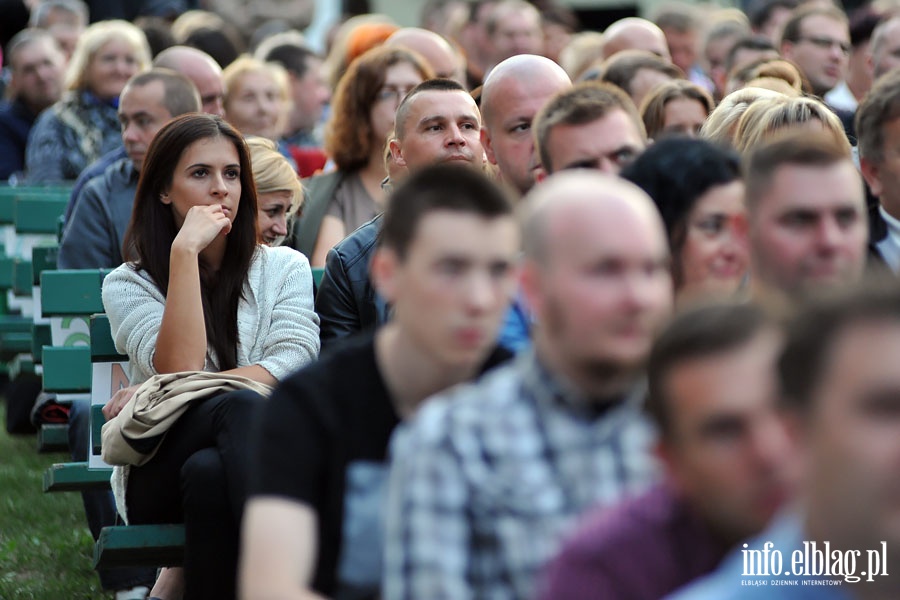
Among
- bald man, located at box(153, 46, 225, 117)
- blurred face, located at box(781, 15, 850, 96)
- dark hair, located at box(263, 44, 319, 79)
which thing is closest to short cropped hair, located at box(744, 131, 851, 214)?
bald man, located at box(153, 46, 225, 117)

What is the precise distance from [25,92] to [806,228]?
29.0ft

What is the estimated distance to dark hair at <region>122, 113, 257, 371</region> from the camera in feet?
17.1

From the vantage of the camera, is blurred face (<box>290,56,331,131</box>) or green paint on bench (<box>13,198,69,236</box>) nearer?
green paint on bench (<box>13,198,69,236</box>)

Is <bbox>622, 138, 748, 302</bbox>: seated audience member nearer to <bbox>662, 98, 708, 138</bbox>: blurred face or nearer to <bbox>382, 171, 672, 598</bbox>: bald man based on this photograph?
<bbox>382, 171, 672, 598</bbox>: bald man

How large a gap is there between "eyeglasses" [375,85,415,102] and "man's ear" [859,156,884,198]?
8.68 ft

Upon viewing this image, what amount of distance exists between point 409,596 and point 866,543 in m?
0.98

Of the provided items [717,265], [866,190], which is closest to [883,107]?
[866,190]

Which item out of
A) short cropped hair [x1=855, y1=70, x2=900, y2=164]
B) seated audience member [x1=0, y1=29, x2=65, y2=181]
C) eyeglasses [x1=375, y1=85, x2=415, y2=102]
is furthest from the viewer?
seated audience member [x1=0, y1=29, x2=65, y2=181]

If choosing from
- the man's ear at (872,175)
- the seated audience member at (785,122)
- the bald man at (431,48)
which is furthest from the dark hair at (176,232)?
the bald man at (431,48)

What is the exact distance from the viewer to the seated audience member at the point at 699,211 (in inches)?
152

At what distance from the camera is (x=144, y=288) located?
518 cm

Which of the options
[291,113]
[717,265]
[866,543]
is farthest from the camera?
[291,113]

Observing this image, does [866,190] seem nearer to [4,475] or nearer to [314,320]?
[314,320]

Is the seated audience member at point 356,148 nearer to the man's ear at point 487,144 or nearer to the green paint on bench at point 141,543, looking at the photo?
the man's ear at point 487,144
